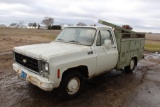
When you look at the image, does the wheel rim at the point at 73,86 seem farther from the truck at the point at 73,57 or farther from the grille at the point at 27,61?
the grille at the point at 27,61

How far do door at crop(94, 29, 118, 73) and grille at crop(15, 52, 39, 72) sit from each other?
1.88 meters

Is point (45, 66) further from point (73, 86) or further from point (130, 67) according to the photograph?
point (130, 67)

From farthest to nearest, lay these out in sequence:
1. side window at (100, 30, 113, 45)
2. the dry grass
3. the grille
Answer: the dry grass → side window at (100, 30, 113, 45) → the grille

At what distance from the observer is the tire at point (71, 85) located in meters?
4.45

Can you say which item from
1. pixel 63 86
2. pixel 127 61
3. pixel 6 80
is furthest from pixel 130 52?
pixel 6 80

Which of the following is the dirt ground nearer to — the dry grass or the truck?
the truck

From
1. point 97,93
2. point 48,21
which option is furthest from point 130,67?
point 48,21

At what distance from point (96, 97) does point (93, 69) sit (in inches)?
32.8

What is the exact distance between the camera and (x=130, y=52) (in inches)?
284

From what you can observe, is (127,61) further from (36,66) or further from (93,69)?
(36,66)

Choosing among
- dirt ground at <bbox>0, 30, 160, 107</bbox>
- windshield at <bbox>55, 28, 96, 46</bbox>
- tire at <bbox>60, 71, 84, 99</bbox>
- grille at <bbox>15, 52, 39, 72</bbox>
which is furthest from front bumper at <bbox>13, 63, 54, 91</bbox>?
windshield at <bbox>55, 28, 96, 46</bbox>

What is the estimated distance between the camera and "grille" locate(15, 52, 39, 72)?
171 inches

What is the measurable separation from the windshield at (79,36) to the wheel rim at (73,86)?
120 centimetres

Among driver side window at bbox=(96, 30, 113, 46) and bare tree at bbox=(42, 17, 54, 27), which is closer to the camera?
driver side window at bbox=(96, 30, 113, 46)
